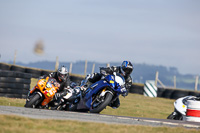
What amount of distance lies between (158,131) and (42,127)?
1910mm

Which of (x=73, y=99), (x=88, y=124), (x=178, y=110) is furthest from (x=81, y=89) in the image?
(x=88, y=124)

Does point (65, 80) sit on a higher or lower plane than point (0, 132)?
higher

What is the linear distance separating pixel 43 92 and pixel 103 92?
186 cm

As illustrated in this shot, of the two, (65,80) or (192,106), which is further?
(65,80)

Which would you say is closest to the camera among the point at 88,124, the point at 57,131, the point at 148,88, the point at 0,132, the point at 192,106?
the point at 0,132

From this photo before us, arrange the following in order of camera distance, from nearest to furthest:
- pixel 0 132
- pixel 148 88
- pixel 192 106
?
pixel 0 132 → pixel 192 106 → pixel 148 88

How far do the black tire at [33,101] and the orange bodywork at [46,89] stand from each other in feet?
0.64

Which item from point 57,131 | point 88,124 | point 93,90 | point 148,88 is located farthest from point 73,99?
point 148,88

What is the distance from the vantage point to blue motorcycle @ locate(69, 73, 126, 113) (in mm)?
10759

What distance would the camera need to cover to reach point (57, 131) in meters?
6.11

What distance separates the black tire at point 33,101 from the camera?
37.3 ft

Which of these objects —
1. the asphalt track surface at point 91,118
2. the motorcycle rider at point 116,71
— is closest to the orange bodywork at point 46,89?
the motorcycle rider at point 116,71

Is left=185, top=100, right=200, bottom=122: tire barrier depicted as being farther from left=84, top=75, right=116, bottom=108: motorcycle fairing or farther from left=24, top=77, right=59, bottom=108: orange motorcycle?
left=24, top=77, right=59, bottom=108: orange motorcycle

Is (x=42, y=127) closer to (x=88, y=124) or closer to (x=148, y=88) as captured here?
(x=88, y=124)
